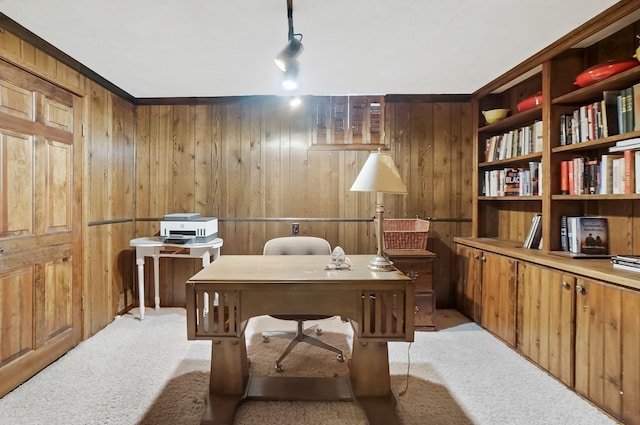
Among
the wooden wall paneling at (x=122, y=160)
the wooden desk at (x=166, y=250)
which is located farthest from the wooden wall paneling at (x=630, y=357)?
the wooden wall paneling at (x=122, y=160)

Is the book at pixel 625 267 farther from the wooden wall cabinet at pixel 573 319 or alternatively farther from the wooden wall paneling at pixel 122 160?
the wooden wall paneling at pixel 122 160

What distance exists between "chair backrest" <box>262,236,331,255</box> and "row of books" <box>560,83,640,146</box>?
1869mm

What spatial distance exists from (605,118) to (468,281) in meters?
1.71

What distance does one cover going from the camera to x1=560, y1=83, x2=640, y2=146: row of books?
6.22ft

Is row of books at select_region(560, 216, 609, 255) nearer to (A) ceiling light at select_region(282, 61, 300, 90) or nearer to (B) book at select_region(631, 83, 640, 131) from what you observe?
(B) book at select_region(631, 83, 640, 131)

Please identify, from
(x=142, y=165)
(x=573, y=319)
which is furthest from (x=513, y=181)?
(x=142, y=165)

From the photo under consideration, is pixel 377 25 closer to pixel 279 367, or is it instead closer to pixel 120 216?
pixel 279 367

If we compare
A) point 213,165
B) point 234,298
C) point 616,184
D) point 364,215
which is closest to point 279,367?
point 234,298

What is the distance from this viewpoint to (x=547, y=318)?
2.20 meters

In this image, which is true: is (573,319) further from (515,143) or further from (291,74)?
(291,74)

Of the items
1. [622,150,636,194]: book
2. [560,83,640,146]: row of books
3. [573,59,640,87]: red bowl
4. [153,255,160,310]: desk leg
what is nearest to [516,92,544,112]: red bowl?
[560,83,640,146]: row of books

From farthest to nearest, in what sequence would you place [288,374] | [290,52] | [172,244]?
[172,244], [288,374], [290,52]

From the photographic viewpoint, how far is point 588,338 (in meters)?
1.89

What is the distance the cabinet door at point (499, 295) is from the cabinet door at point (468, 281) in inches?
3.4
